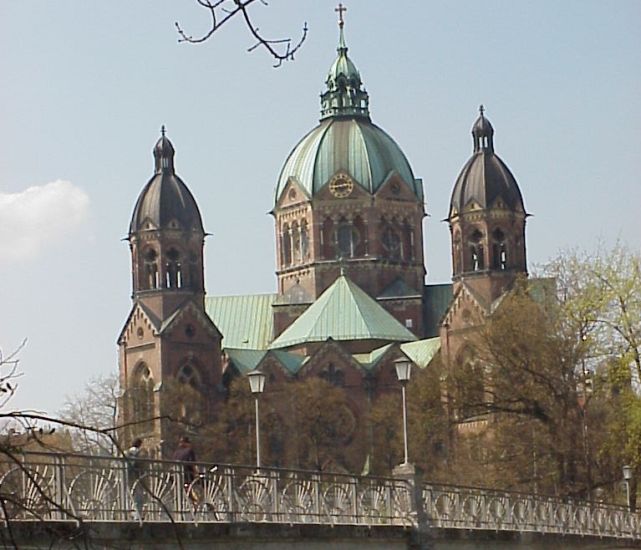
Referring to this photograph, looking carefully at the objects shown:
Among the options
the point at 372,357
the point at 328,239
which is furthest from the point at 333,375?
the point at 328,239

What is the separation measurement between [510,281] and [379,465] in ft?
55.2

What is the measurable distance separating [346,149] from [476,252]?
12.8 metres

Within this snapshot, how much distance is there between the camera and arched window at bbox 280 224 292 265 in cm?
11781

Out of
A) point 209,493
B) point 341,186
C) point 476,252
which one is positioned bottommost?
point 209,493

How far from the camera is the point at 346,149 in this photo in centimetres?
11669

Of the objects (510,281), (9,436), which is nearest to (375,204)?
(510,281)

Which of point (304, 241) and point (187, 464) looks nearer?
point (187, 464)

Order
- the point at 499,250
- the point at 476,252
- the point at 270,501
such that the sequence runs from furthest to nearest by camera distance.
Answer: the point at 476,252 → the point at 499,250 → the point at 270,501

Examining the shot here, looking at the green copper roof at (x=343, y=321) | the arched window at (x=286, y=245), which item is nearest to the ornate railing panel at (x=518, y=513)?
the green copper roof at (x=343, y=321)

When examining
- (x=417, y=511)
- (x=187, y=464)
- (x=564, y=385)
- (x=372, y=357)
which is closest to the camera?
(x=187, y=464)

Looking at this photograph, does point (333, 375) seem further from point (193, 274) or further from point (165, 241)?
point (165, 241)

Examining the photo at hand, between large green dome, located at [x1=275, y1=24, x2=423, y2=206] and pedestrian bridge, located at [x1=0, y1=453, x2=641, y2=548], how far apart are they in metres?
79.0

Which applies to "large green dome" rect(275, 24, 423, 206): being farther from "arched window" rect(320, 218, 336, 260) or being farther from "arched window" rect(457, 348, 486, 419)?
"arched window" rect(457, 348, 486, 419)

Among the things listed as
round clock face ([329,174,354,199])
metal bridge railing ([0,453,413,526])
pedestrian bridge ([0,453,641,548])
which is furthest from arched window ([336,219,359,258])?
metal bridge railing ([0,453,413,526])
